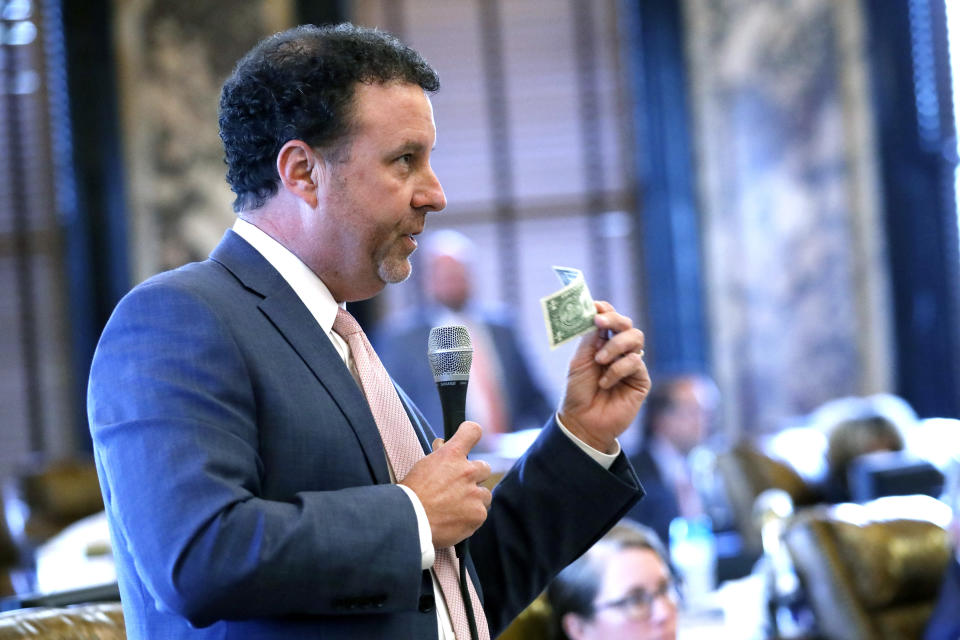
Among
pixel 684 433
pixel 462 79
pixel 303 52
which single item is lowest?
pixel 684 433

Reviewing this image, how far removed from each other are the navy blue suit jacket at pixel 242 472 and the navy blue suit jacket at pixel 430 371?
4.39 meters

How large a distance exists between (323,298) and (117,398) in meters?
0.37

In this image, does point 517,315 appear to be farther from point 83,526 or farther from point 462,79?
point 83,526

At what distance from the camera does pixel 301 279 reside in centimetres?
178

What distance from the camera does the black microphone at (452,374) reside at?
180 centimetres

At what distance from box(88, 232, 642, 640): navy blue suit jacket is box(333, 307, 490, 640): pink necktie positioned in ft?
0.14

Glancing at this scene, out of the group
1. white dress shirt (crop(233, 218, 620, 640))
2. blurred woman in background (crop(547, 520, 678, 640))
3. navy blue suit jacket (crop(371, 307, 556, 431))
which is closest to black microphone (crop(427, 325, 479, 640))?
white dress shirt (crop(233, 218, 620, 640))

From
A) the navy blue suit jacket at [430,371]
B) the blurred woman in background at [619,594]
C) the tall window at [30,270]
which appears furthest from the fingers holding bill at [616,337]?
the tall window at [30,270]

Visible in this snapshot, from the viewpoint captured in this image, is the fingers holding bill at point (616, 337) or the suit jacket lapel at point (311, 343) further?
the fingers holding bill at point (616, 337)

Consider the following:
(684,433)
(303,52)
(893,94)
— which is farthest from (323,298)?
(893,94)

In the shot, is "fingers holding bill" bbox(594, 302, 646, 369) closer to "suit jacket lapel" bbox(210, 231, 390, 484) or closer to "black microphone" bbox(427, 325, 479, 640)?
"black microphone" bbox(427, 325, 479, 640)

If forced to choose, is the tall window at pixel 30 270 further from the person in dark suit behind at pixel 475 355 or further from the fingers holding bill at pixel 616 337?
the fingers holding bill at pixel 616 337

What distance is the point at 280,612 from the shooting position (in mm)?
1463

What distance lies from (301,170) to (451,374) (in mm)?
367
